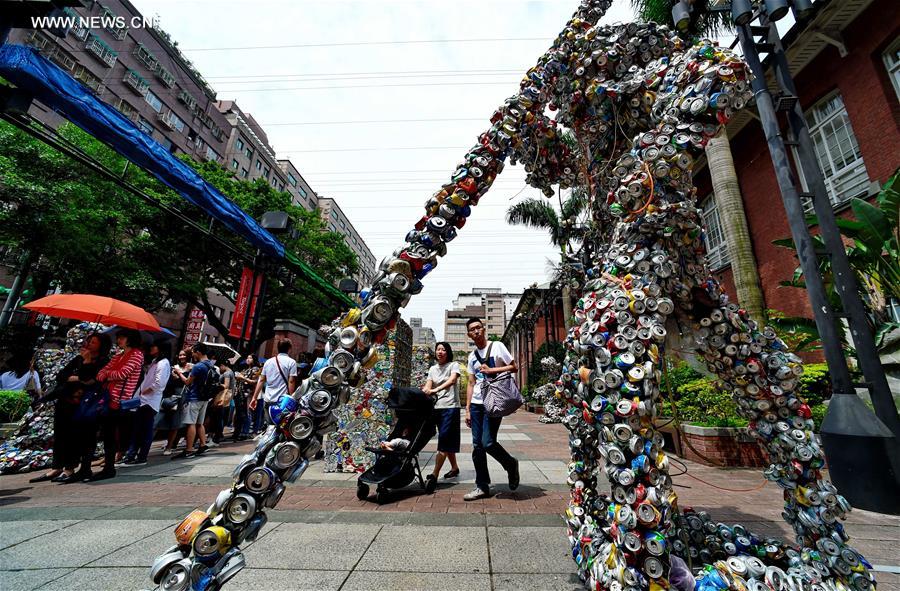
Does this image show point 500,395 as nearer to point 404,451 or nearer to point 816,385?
point 404,451

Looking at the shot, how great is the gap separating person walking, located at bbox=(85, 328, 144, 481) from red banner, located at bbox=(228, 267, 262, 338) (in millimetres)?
3090

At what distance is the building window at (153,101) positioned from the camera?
1009 inches

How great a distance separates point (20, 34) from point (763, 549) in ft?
103

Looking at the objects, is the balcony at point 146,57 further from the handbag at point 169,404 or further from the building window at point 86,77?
the handbag at point 169,404

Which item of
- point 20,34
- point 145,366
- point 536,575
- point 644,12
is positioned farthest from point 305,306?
point 536,575

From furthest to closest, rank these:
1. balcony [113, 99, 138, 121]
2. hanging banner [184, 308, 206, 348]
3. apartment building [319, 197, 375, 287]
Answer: apartment building [319, 197, 375, 287], balcony [113, 99, 138, 121], hanging banner [184, 308, 206, 348]

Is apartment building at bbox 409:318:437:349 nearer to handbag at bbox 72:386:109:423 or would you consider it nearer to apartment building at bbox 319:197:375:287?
apartment building at bbox 319:197:375:287

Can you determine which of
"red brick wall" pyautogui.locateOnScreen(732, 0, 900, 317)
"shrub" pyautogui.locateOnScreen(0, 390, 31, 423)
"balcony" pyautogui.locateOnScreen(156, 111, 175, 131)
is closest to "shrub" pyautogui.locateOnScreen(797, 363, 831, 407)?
"red brick wall" pyautogui.locateOnScreen(732, 0, 900, 317)

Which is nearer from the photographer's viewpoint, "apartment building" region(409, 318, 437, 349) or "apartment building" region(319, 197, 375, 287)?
"apartment building" region(319, 197, 375, 287)

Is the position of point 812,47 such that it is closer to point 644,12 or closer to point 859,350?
point 644,12

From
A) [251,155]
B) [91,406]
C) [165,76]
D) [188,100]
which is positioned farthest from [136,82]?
[91,406]

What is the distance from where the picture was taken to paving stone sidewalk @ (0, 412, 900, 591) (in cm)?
213

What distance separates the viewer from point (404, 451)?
159 inches

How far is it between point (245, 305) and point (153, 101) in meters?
27.6
